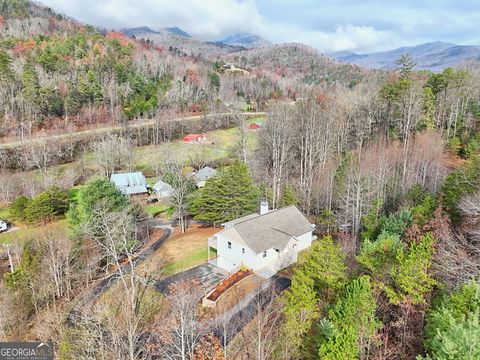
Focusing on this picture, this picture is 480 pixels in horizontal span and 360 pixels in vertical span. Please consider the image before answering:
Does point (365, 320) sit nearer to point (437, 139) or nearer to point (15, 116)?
point (437, 139)

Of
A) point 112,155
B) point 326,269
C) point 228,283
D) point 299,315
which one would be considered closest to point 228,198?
point 228,283

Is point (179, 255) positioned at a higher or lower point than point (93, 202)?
lower

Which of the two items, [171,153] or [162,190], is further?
[171,153]

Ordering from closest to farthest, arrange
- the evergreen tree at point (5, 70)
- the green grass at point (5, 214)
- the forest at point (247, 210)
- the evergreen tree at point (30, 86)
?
1. the forest at point (247, 210)
2. the green grass at point (5, 214)
3. the evergreen tree at point (30, 86)
4. the evergreen tree at point (5, 70)

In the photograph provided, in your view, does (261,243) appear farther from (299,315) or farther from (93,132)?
(93,132)

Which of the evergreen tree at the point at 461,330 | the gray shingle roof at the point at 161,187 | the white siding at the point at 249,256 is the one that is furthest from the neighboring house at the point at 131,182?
the evergreen tree at the point at 461,330

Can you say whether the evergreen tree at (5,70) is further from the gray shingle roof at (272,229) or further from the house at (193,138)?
the gray shingle roof at (272,229)
